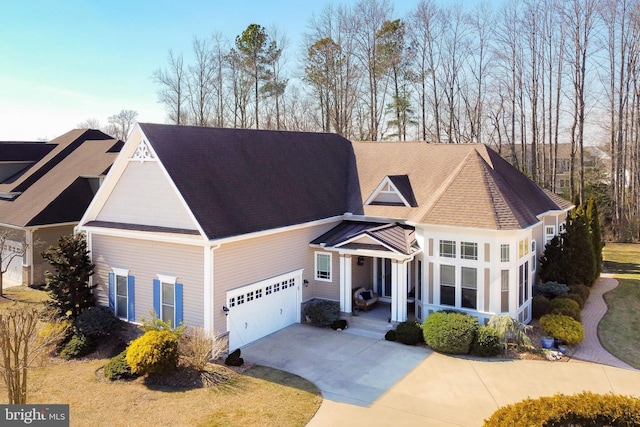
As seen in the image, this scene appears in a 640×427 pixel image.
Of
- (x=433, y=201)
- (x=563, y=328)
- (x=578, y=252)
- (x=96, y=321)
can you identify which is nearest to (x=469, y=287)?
(x=563, y=328)

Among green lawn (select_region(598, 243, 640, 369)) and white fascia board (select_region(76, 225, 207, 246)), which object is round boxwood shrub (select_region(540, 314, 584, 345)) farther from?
white fascia board (select_region(76, 225, 207, 246))

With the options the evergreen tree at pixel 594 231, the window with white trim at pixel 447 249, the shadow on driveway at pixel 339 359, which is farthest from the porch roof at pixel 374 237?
the evergreen tree at pixel 594 231

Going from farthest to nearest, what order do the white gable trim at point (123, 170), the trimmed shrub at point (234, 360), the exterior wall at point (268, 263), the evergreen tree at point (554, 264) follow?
the evergreen tree at point (554, 264)
the white gable trim at point (123, 170)
the exterior wall at point (268, 263)
the trimmed shrub at point (234, 360)

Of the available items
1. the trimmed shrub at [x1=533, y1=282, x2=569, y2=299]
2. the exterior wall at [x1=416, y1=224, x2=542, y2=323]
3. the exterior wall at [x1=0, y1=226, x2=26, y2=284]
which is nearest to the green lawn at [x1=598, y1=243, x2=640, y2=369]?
the trimmed shrub at [x1=533, y1=282, x2=569, y2=299]

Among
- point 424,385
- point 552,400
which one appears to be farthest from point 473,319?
point 552,400

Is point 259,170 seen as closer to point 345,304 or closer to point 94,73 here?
point 345,304

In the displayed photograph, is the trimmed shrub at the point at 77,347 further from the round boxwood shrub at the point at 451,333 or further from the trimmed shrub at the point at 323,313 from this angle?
the round boxwood shrub at the point at 451,333
